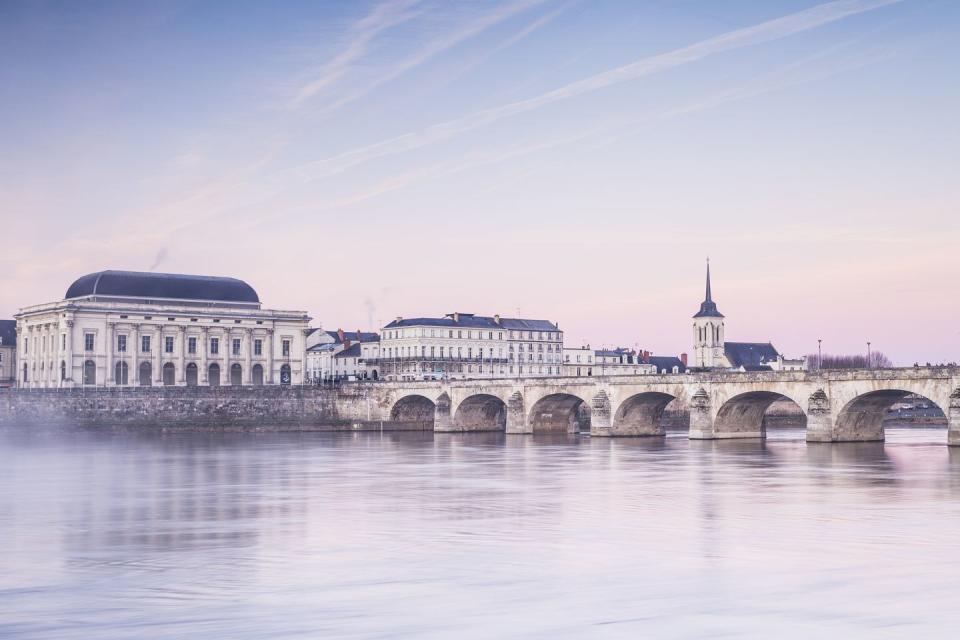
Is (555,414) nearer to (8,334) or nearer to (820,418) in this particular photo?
(820,418)

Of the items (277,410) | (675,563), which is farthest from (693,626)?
(277,410)

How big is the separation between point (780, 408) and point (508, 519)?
276ft

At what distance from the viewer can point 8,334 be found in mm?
145125

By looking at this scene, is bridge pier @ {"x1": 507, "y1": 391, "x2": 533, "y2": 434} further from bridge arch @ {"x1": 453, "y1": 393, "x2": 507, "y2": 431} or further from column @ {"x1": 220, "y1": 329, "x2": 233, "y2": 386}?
column @ {"x1": 220, "y1": 329, "x2": 233, "y2": 386}

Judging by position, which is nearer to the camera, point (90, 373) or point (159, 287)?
point (90, 373)

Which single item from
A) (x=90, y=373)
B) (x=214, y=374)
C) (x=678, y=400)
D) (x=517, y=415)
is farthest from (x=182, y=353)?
(x=678, y=400)

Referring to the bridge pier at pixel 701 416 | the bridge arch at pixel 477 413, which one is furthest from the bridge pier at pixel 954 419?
the bridge arch at pixel 477 413

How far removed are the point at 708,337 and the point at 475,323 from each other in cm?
3830

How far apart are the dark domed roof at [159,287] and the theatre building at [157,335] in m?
0.10

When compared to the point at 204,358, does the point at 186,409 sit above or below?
below

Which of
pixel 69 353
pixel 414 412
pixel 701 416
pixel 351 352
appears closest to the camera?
pixel 701 416

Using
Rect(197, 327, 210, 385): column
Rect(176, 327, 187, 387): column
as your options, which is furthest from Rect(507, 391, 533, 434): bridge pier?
Rect(197, 327, 210, 385): column

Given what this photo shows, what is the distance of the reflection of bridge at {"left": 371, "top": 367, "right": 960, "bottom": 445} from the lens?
63.5 meters

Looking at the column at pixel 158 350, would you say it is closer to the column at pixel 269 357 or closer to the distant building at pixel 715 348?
the column at pixel 269 357
